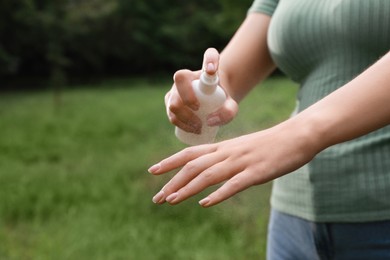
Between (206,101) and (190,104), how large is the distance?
A: 2 centimetres

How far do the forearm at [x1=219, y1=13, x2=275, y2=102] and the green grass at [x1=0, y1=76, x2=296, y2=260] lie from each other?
142 millimetres

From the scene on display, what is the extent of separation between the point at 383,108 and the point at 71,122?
8.83 metres

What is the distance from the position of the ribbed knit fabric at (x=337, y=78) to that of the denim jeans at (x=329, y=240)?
1 centimetres

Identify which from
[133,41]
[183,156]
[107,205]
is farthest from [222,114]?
[133,41]

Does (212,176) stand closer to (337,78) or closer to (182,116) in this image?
(182,116)

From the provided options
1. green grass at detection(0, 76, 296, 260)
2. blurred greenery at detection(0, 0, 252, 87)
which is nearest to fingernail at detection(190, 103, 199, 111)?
green grass at detection(0, 76, 296, 260)

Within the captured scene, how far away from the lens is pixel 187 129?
976 millimetres

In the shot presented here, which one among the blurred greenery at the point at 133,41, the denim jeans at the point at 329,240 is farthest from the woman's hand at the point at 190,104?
the blurred greenery at the point at 133,41

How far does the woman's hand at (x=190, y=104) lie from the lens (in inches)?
34.9

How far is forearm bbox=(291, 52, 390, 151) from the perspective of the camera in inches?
29.2

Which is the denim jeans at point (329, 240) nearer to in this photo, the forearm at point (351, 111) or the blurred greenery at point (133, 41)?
the forearm at point (351, 111)

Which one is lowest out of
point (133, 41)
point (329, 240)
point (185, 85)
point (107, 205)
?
point (133, 41)

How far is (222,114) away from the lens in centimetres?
94

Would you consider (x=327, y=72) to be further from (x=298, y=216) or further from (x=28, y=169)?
(x=28, y=169)
